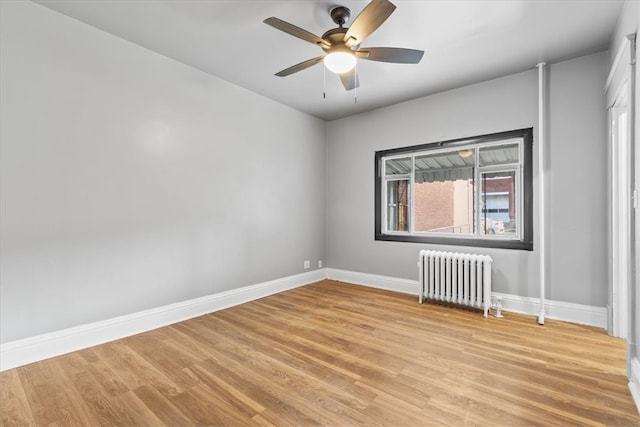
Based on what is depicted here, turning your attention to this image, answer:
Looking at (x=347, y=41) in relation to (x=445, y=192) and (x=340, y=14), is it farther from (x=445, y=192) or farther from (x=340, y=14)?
(x=445, y=192)

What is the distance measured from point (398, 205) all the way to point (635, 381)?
3.15 m

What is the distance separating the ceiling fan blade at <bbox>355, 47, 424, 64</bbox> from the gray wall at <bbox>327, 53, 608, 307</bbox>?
5.83ft

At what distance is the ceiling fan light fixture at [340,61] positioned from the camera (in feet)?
8.09

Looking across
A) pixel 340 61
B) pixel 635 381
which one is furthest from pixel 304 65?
pixel 635 381

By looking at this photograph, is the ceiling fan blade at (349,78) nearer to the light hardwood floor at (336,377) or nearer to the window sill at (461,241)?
the window sill at (461,241)

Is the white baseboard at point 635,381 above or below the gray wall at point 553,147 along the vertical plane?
below

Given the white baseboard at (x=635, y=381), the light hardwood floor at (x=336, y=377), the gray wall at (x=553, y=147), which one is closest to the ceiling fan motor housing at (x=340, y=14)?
the gray wall at (x=553, y=147)

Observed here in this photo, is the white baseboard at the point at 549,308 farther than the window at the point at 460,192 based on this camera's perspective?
No

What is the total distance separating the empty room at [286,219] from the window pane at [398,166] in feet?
0.10

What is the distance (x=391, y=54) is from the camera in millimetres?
2482

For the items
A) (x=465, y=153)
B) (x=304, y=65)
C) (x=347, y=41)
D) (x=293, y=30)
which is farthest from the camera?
(x=465, y=153)

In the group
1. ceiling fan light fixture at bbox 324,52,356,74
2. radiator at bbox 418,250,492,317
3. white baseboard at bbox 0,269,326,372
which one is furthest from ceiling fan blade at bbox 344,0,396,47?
white baseboard at bbox 0,269,326,372

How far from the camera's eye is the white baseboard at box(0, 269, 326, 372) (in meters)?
2.34

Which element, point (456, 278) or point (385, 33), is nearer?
point (385, 33)
